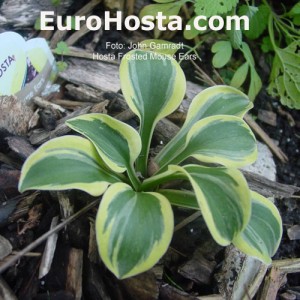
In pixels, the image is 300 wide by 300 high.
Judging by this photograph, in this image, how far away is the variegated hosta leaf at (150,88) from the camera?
109 cm

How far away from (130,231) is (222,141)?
0.99ft

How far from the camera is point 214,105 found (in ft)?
3.74

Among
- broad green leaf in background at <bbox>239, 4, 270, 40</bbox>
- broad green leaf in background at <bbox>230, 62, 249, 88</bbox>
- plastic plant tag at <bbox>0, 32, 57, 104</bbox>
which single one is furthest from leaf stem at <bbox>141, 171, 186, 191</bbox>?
broad green leaf in background at <bbox>239, 4, 270, 40</bbox>

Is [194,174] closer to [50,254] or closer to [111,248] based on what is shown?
[111,248]

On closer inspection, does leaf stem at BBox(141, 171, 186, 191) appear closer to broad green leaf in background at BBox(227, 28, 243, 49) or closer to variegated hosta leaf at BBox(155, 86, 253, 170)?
variegated hosta leaf at BBox(155, 86, 253, 170)

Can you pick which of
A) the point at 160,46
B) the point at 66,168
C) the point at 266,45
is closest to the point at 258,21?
the point at 266,45

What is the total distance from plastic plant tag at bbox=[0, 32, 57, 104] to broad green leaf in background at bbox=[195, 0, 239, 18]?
44 centimetres

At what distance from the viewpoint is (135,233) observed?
88 cm

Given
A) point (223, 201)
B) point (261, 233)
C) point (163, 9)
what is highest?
point (163, 9)

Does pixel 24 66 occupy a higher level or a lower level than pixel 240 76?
higher

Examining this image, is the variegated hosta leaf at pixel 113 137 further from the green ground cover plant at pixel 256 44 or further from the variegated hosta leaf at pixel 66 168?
the green ground cover plant at pixel 256 44

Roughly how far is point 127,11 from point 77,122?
0.72 m

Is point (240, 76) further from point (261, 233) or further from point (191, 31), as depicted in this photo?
point (261, 233)

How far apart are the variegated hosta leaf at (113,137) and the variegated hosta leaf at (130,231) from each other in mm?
100
